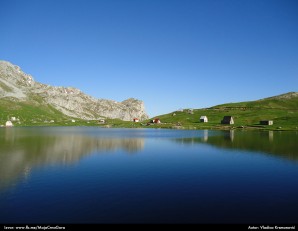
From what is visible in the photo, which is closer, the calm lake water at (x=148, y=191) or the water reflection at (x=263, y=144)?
the calm lake water at (x=148, y=191)

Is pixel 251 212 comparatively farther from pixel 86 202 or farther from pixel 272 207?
pixel 86 202

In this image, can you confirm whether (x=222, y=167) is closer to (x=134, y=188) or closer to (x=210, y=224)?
(x=134, y=188)

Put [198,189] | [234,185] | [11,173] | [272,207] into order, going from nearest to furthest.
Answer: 1. [272,207]
2. [198,189]
3. [234,185]
4. [11,173]

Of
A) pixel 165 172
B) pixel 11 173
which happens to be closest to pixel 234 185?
pixel 165 172

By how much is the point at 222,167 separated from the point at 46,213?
3537 cm

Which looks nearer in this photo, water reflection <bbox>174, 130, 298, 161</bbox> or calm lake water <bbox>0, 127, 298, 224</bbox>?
calm lake water <bbox>0, 127, 298, 224</bbox>

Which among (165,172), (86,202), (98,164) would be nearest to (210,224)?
(86,202)

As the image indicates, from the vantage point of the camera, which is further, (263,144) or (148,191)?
(263,144)

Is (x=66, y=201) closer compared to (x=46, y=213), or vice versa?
(x=46, y=213)

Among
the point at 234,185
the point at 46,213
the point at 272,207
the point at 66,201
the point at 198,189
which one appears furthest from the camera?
the point at 234,185

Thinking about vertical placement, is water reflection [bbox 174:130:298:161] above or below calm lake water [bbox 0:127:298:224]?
above

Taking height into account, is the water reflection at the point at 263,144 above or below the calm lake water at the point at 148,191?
above

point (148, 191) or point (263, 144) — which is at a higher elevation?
point (263, 144)

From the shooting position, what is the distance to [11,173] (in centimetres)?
4441
